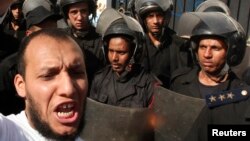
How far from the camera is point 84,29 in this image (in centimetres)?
411

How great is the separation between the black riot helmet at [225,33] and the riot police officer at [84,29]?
45.3 inches

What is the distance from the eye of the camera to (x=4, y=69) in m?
2.94

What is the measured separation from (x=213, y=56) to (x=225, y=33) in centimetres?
20

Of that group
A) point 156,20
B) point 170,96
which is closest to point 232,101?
point 170,96

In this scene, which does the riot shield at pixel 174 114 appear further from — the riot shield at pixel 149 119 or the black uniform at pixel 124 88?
the black uniform at pixel 124 88

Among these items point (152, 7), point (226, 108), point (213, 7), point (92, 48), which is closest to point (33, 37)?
point (226, 108)

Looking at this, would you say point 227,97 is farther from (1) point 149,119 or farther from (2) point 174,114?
(1) point 149,119

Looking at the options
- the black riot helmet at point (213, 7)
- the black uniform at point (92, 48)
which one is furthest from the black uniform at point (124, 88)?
the black riot helmet at point (213, 7)

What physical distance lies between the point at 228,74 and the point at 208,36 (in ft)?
1.09

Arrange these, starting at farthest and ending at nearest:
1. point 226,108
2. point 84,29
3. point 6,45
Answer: point 84,29 < point 6,45 < point 226,108

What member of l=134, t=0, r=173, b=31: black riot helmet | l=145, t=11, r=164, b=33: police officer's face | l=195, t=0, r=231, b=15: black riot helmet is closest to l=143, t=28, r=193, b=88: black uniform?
l=145, t=11, r=164, b=33: police officer's face

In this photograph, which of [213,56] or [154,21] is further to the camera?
[154,21]

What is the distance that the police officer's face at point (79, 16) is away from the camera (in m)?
4.05

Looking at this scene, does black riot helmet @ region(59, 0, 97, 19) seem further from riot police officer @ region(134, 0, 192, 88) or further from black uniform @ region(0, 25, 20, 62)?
black uniform @ region(0, 25, 20, 62)
